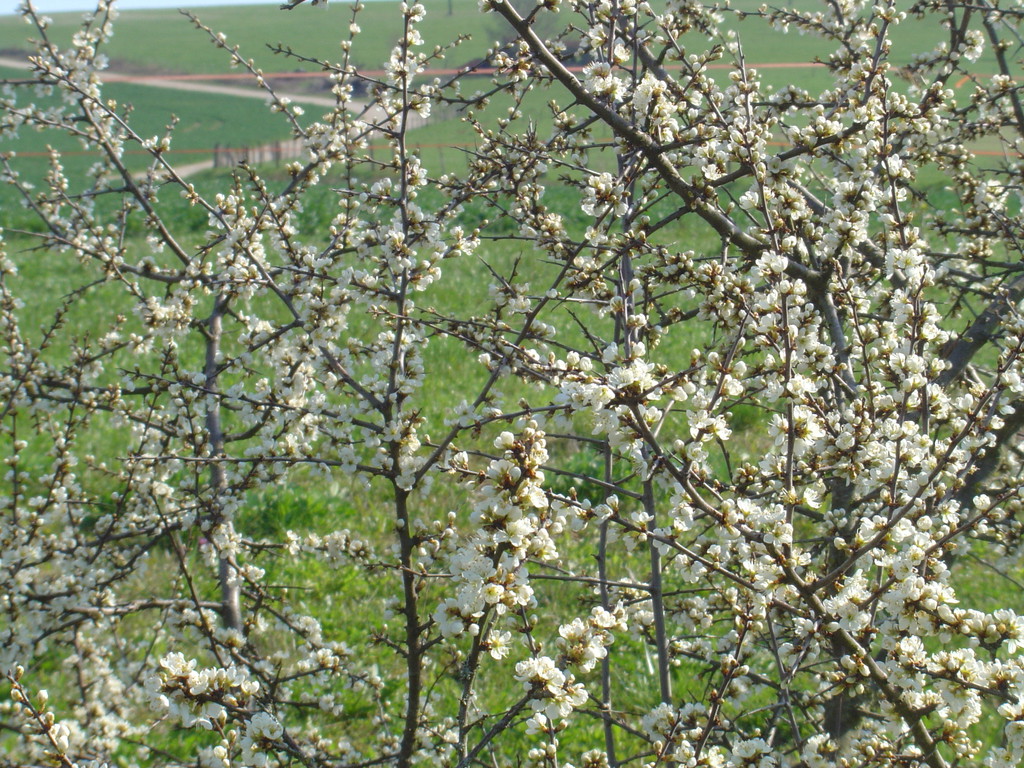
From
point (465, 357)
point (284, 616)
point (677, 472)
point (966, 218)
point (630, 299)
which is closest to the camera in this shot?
point (677, 472)

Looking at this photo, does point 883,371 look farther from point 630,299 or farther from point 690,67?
point 690,67

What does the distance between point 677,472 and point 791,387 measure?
0.99 feet

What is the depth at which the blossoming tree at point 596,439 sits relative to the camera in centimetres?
164

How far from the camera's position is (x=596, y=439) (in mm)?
2836

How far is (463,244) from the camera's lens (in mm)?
2369

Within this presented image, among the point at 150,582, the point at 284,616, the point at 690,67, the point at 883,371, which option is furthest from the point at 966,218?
the point at 150,582

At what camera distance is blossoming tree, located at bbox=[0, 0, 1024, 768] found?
5.40 feet

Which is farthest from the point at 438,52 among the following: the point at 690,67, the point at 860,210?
the point at 860,210

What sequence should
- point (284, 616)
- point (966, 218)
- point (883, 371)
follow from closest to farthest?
point (883, 371) < point (284, 616) < point (966, 218)

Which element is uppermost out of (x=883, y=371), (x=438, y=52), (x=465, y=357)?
(x=465, y=357)

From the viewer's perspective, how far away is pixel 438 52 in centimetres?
292

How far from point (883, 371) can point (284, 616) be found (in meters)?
2.34

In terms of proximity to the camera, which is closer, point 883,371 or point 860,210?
point 883,371

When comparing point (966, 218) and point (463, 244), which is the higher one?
point (966, 218)
